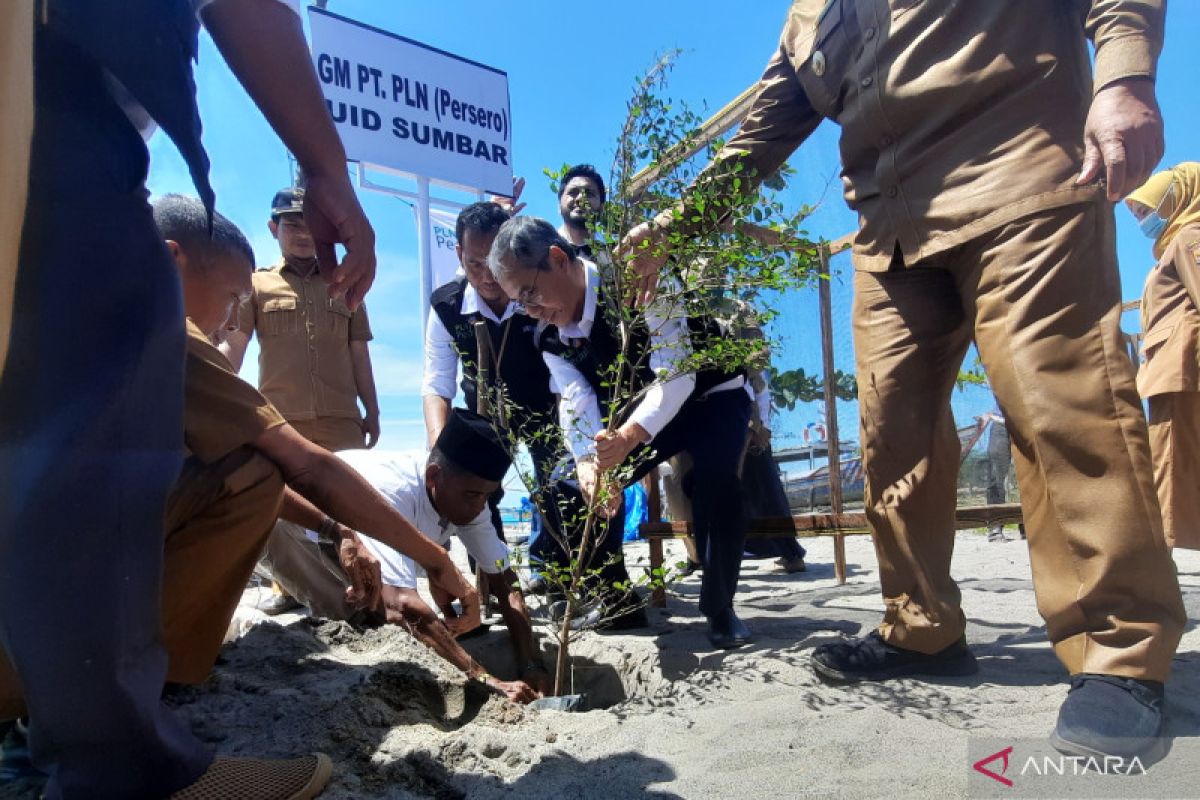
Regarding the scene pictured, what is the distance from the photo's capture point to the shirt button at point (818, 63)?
2094 mm

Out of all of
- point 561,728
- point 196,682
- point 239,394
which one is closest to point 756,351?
point 561,728

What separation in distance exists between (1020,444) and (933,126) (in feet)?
2.50

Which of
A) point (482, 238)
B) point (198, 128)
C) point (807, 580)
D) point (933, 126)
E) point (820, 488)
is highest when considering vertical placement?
point (482, 238)

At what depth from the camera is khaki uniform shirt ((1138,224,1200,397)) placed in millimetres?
3424

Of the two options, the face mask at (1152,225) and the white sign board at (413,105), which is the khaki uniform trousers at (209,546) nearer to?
the white sign board at (413,105)

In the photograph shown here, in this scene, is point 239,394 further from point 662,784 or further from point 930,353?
point 930,353

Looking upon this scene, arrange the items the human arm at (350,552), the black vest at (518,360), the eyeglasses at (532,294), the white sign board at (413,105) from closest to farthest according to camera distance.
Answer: the human arm at (350,552)
the eyeglasses at (532,294)
the black vest at (518,360)
the white sign board at (413,105)

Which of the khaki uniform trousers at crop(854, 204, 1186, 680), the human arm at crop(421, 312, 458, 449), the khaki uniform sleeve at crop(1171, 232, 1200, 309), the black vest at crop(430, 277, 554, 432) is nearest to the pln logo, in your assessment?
the khaki uniform trousers at crop(854, 204, 1186, 680)

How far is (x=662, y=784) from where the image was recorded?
1384mm

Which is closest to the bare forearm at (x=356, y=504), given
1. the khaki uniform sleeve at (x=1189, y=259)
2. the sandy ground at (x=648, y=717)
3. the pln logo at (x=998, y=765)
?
the sandy ground at (x=648, y=717)

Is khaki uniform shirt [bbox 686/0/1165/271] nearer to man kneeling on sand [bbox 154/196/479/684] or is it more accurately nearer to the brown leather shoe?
man kneeling on sand [bbox 154/196/479/684]

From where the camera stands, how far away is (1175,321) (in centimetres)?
355

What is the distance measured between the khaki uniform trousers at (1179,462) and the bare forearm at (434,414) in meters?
3.24

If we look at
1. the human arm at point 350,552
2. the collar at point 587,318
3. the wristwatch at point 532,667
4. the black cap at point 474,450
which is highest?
the collar at point 587,318
